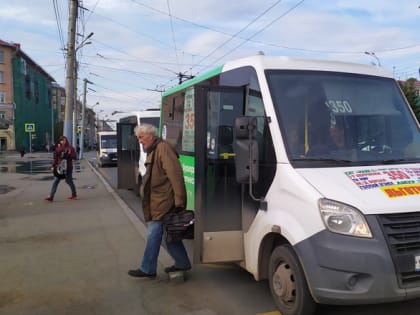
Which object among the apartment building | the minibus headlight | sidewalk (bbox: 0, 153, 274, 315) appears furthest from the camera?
the apartment building

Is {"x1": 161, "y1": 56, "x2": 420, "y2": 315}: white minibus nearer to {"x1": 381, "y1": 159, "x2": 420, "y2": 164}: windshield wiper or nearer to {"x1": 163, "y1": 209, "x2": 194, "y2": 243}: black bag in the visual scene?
{"x1": 381, "y1": 159, "x2": 420, "y2": 164}: windshield wiper

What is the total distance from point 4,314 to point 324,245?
10.2 ft

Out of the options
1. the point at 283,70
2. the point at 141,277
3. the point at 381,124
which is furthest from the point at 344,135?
the point at 141,277

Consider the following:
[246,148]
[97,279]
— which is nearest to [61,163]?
[97,279]

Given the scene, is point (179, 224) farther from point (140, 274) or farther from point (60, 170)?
point (60, 170)

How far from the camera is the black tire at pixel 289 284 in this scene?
3801mm

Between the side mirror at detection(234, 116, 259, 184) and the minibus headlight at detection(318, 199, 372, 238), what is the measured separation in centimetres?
82

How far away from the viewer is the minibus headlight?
3.50 metres

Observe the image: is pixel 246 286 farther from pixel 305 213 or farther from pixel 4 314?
pixel 4 314

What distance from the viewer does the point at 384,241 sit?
3.46 meters

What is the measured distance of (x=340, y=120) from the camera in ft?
14.4

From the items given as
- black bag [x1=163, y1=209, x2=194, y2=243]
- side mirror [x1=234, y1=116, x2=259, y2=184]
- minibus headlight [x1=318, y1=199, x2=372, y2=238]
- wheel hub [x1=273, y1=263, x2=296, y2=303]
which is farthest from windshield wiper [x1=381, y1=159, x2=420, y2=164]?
black bag [x1=163, y1=209, x2=194, y2=243]

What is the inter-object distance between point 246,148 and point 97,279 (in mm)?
2606

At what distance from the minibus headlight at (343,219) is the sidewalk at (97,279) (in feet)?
4.51
